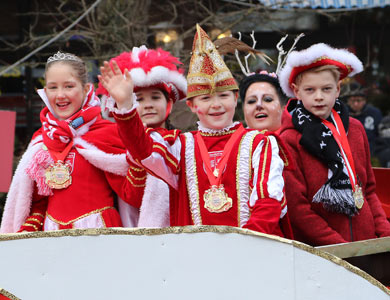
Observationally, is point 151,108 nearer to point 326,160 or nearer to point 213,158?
point 213,158

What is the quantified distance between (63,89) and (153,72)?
1.67 ft

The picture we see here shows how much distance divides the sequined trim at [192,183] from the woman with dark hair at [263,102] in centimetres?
88

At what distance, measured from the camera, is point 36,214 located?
3.71m

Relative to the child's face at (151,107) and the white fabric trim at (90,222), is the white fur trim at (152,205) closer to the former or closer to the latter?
the white fabric trim at (90,222)

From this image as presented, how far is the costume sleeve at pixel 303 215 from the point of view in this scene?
3.26m

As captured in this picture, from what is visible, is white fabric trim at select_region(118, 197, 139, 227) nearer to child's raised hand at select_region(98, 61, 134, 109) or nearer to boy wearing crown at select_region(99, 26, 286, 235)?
boy wearing crown at select_region(99, 26, 286, 235)

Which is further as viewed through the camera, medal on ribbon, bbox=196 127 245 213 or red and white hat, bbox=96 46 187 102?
red and white hat, bbox=96 46 187 102

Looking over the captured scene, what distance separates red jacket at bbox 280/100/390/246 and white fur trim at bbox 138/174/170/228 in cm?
67

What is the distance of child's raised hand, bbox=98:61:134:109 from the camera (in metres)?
2.89

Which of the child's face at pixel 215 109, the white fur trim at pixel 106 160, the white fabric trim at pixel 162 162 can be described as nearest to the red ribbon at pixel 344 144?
the child's face at pixel 215 109

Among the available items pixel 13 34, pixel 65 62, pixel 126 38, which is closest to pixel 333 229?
pixel 65 62

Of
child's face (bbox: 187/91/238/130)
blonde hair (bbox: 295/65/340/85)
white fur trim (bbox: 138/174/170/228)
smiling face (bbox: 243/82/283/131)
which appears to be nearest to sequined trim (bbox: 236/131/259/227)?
child's face (bbox: 187/91/238/130)

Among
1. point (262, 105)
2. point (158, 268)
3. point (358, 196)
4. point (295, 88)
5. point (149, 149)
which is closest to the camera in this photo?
point (158, 268)

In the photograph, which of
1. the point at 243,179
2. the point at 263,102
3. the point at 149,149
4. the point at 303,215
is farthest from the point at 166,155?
the point at 263,102
